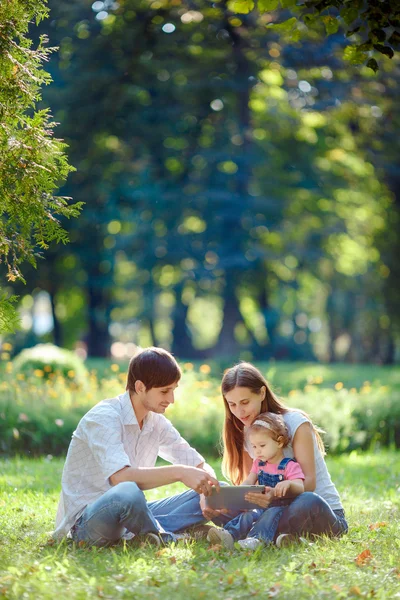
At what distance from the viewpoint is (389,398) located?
38.1 feet

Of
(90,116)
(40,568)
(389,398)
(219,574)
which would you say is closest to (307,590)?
(219,574)

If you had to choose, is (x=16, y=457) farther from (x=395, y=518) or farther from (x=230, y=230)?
(x=230, y=230)

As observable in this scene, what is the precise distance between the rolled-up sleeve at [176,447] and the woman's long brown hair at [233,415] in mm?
207

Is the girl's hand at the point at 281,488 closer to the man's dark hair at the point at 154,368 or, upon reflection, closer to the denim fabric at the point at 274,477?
the denim fabric at the point at 274,477

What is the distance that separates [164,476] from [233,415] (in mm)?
839

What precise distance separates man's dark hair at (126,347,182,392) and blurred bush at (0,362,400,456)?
4.01 metres

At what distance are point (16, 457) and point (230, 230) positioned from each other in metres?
15.1

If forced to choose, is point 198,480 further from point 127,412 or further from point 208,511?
point 127,412

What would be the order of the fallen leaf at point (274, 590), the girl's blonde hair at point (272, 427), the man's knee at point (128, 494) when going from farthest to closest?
the girl's blonde hair at point (272, 427) < the man's knee at point (128, 494) < the fallen leaf at point (274, 590)

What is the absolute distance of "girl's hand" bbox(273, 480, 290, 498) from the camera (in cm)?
473

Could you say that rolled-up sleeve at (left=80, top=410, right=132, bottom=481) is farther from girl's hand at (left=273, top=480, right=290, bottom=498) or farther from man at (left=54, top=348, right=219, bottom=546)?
girl's hand at (left=273, top=480, right=290, bottom=498)

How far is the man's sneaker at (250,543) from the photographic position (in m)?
4.75

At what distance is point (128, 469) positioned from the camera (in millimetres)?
4656

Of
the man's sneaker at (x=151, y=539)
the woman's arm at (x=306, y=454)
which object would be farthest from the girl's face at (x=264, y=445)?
the man's sneaker at (x=151, y=539)
